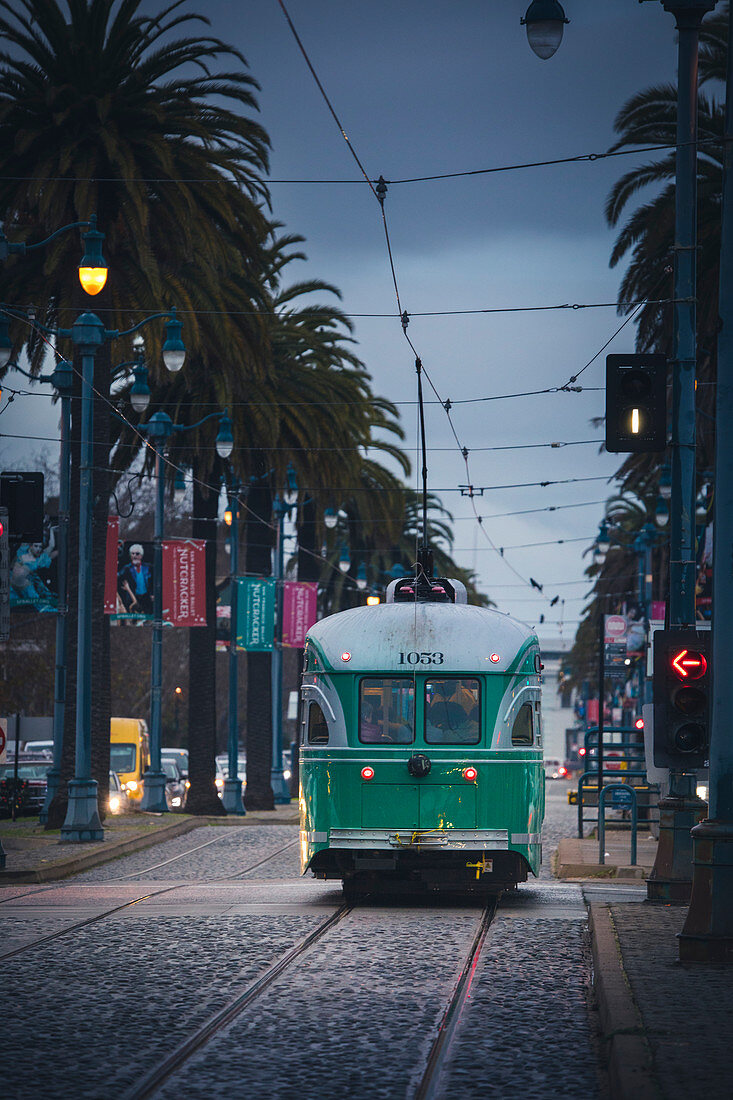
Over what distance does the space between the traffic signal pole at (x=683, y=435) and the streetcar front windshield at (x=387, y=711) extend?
2.69m

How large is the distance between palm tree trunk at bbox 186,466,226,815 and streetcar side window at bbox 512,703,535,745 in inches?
813

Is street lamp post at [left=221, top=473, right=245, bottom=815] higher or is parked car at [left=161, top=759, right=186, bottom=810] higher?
street lamp post at [left=221, top=473, right=245, bottom=815]

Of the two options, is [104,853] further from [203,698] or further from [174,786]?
[174,786]

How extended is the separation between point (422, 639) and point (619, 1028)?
867 centimetres

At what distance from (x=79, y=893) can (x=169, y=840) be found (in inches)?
438

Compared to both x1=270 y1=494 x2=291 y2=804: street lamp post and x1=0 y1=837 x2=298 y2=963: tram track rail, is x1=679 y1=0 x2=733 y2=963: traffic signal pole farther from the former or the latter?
x1=270 y1=494 x2=291 y2=804: street lamp post

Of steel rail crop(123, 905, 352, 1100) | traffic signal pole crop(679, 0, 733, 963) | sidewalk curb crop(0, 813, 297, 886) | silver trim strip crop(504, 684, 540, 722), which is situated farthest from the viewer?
sidewalk curb crop(0, 813, 297, 886)

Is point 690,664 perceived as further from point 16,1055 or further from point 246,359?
point 246,359

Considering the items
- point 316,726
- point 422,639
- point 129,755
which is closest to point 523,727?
point 422,639

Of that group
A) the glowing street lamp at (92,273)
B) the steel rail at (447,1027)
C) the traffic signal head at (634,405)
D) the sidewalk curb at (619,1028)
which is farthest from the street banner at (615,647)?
the sidewalk curb at (619,1028)

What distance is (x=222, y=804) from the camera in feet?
130

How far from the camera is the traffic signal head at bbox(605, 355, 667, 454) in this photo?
1441 cm

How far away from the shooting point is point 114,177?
28.1 meters

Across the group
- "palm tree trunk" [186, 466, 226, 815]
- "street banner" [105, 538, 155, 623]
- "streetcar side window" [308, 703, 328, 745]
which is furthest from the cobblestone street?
"palm tree trunk" [186, 466, 226, 815]
